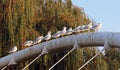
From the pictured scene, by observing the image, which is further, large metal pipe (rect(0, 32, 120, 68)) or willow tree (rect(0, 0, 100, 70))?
willow tree (rect(0, 0, 100, 70))

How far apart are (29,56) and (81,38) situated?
6.00 feet

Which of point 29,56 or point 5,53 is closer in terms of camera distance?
point 29,56

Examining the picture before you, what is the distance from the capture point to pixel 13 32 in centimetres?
1418

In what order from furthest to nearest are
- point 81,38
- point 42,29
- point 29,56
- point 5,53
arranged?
point 42,29, point 5,53, point 29,56, point 81,38

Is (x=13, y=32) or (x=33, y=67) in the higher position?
(x=13, y=32)

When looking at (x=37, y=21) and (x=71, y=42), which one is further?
(x=37, y=21)

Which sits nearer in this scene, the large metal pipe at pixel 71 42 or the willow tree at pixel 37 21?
the large metal pipe at pixel 71 42

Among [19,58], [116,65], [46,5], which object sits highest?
[46,5]

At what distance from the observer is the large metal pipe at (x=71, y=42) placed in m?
9.16

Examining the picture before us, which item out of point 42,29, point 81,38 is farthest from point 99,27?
point 42,29

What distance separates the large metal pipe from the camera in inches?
361

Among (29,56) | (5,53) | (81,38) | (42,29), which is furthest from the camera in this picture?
(42,29)

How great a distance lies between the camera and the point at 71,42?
10148 millimetres

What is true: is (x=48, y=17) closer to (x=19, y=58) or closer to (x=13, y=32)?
(x=13, y=32)
